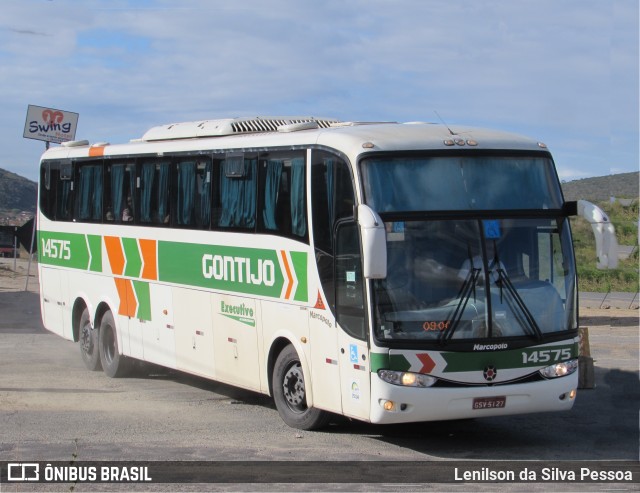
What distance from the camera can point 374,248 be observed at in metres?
9.83

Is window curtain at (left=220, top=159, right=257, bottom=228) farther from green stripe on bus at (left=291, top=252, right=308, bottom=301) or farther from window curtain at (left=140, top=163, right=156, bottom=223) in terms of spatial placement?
window curtain at (left=140, top=163, right=156, bottom=223)

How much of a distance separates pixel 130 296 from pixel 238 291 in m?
3.44

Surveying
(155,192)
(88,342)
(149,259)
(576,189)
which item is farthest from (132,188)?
(576,189)

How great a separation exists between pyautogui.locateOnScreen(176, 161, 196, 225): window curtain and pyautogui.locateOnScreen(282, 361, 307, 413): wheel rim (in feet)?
10.0

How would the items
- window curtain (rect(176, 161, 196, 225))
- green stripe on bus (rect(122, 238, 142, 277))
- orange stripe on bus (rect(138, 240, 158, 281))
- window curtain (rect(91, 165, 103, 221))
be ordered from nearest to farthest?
window curtain (rect(176, 161, 196, 225)) < orange stripe on bus (rect(138, 240, 158, 281)) < green stripe on bus (rect(122, 238, 142, 277)) < window curtain (rect(91, 165, 103, 221))

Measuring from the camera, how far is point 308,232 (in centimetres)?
1148

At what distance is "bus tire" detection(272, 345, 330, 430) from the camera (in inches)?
460

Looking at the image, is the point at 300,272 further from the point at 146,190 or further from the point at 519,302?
the point at 146,190

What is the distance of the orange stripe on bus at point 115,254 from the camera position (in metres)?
16.0

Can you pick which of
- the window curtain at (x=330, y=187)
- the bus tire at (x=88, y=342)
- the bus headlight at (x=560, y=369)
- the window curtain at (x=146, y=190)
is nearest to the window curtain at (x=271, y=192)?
the window curtain at (x=330, y=187)

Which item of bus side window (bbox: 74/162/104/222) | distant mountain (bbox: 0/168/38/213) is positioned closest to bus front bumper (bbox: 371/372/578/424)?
bus side window (bbox: 74/162/104/222)

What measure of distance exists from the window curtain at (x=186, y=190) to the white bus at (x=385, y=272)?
0.34 feet

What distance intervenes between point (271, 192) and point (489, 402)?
142 inches

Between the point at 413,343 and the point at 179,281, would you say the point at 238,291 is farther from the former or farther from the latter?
the point at 413,343
